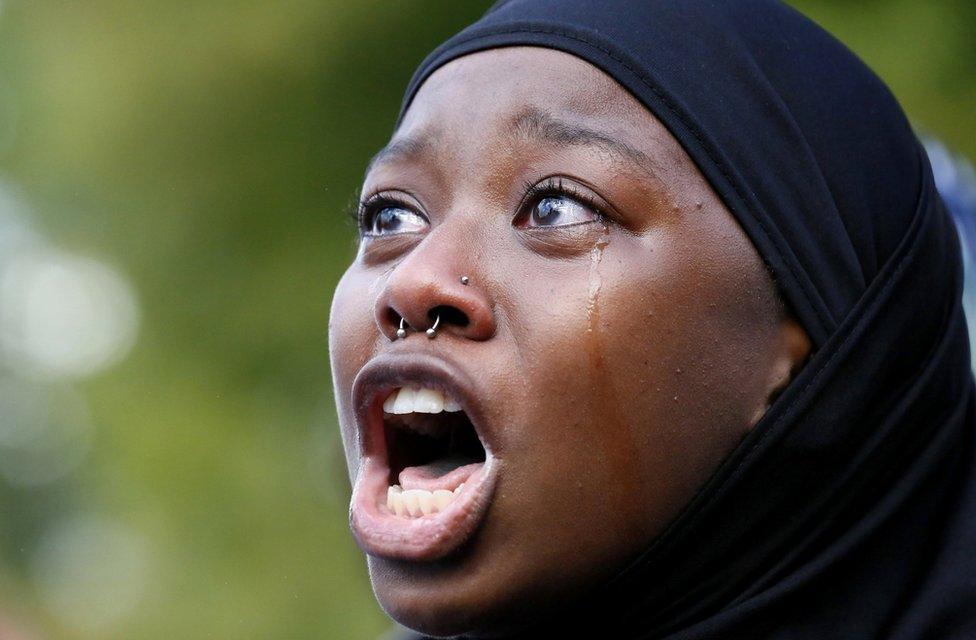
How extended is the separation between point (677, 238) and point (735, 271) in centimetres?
14

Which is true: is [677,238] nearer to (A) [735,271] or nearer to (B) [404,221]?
(A) [735,271]

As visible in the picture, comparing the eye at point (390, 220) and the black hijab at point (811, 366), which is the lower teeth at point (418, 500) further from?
the eye at point (390, 220)

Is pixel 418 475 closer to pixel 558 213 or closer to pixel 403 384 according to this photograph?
pixel 403 384

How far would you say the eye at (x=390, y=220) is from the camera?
303 centimetres

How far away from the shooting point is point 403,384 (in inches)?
108

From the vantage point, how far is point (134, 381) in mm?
7980

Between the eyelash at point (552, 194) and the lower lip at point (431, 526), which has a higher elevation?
the eyelash at point (552, 194)

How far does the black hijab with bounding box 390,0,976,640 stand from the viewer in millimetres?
2812

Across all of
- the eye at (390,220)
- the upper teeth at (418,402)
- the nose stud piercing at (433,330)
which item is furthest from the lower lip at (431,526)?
the eye at (390,220)

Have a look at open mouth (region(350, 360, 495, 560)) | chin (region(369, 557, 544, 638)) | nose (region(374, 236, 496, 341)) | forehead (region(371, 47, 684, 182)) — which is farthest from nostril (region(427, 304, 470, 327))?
chin (region(369, 557, 544, 638))

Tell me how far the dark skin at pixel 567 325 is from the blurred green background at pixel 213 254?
14.0ft

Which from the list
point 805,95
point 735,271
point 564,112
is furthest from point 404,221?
point 805,95

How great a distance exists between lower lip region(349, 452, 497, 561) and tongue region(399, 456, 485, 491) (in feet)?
0.05

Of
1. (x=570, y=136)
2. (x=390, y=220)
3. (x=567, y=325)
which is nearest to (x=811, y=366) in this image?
(x=567, y=325)
